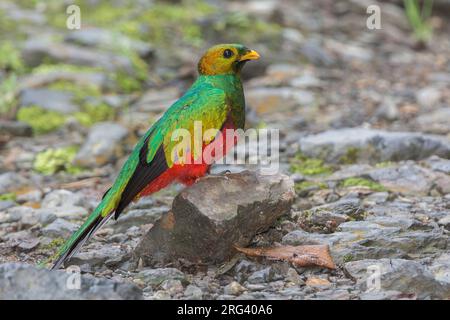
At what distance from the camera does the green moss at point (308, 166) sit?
6227mm

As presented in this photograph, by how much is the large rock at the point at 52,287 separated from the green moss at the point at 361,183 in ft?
8.87

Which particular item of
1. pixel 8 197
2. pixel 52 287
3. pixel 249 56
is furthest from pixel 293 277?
pixel 8 197

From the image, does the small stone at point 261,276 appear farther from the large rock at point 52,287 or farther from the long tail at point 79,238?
the long tail at point 79,238

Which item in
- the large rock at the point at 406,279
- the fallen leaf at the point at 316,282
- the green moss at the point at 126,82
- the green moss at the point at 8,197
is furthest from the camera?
the green moss at the point at 126,82

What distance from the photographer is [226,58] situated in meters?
4.66

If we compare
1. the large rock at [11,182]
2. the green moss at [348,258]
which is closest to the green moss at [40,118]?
the large rock at [11,182]

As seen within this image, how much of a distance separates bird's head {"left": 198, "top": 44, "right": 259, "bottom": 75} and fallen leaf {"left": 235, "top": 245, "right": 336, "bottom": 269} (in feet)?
3.87

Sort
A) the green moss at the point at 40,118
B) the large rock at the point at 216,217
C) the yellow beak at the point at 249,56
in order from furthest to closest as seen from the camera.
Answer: the green moss at the point at 40,118
the yellow beak at the point at 249,56
the large rock at the point at 216,217

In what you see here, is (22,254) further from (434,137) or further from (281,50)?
(281,50)

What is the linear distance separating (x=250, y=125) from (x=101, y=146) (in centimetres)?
158

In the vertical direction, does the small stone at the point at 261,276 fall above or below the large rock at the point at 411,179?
below

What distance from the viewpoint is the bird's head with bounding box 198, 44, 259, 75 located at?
15.3 ft

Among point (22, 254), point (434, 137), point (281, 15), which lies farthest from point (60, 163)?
point (281, 15)

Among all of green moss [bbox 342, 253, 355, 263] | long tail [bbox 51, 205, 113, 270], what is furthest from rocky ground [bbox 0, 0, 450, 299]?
long tail [bbox 51, 205, 113, 270]
